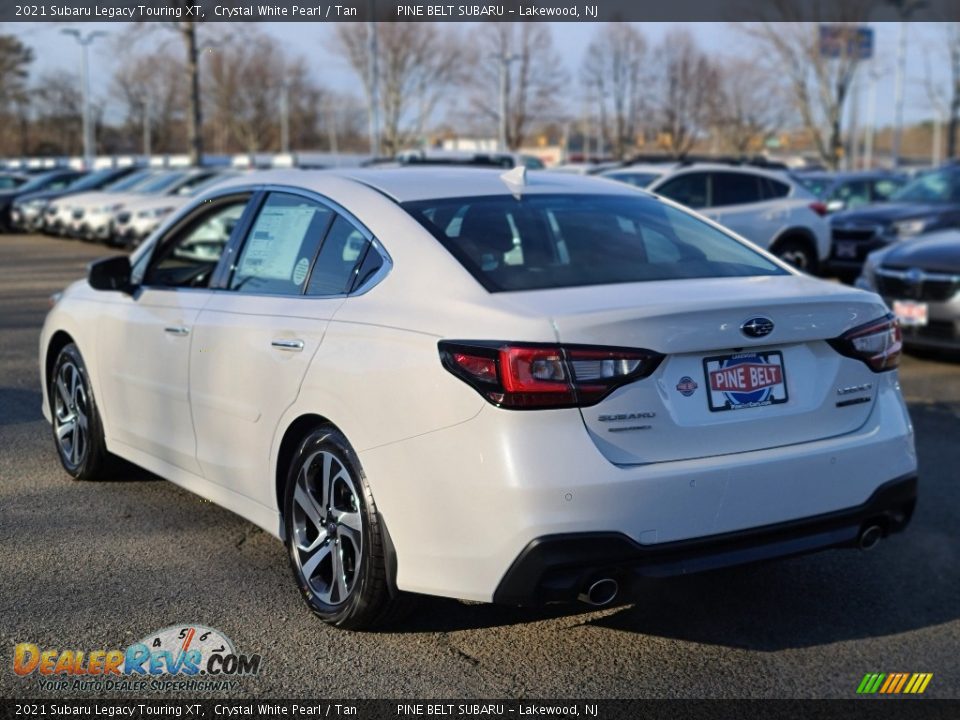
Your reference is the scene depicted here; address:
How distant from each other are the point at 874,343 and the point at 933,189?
38.9 ft

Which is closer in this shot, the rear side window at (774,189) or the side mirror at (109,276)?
the side mirror at (109,276)

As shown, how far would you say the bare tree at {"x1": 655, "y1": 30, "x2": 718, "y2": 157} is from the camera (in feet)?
175

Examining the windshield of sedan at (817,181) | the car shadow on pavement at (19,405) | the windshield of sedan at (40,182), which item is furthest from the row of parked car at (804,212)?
the windshield of sedan at (40,182)

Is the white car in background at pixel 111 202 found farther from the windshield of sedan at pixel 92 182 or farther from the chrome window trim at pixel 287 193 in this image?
the chrome window trim at pixel 287 193

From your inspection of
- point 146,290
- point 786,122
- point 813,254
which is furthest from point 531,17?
point 146,290

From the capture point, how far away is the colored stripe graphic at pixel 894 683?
11.7ft

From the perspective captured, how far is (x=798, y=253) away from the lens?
1441cm

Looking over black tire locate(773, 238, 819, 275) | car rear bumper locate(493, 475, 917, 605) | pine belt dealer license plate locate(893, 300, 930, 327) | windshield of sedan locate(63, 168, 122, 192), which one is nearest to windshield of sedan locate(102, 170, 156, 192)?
windshield of sedan locate(63, 168, 122, 192)

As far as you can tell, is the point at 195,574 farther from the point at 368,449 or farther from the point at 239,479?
the point at 368,449

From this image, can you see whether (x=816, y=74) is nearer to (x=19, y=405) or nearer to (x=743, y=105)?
(x=743, y=105)

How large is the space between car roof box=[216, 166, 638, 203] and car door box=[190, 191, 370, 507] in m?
0.14

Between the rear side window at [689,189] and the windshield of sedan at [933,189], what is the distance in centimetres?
269

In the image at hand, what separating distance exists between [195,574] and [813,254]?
457 inches

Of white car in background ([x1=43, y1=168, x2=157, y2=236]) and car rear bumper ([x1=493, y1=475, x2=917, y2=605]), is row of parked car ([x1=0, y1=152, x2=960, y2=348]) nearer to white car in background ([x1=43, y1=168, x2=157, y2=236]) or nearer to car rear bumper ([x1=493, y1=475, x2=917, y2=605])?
white car in background ([x1=43, y1=168, x2=157, y2=236])
